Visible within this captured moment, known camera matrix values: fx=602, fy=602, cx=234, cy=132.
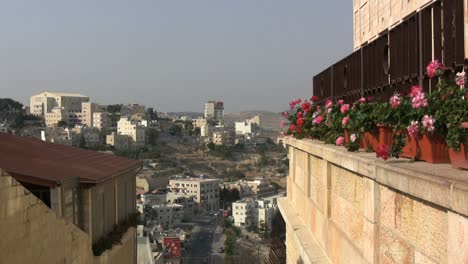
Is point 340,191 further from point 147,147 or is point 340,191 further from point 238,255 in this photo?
point 147,147

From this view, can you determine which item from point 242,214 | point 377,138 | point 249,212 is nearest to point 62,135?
point 242,214

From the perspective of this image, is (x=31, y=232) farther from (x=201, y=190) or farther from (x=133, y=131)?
(x=133, y=131)

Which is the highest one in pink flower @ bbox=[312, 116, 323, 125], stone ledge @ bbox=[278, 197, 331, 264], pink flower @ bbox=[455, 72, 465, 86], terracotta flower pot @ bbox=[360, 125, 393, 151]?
pink flower @ bbox=[455, 72, 465, 86]

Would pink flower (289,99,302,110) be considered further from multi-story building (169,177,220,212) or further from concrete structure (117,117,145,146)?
concrete structure (117,117,145,146)

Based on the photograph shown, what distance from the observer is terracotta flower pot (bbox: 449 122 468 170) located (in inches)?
137

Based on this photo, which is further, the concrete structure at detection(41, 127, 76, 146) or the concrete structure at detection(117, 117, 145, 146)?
the concrete structure at detection(117, 117, 145, 146)

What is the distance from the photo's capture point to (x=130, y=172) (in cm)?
1512

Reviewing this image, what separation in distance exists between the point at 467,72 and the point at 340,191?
6.98ft

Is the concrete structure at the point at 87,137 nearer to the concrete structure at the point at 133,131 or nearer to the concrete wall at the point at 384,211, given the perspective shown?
the concrete structure at the point at 133,131

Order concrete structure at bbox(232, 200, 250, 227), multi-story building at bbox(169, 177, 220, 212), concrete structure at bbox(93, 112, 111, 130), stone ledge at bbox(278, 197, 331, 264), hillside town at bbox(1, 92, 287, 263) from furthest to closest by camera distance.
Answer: concrete structure at bbox(93, 112, 111, 130) → multi-story building at bbox(169, 177, 220, 212) → concrete structure at bbox(232, 200, 250, 227) → hillside town at bbox(1, 92, 287, 263) → stone ledge at bbox(278, 197, 331, 264)

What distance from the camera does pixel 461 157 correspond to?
354 cm

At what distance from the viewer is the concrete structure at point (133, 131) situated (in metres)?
156

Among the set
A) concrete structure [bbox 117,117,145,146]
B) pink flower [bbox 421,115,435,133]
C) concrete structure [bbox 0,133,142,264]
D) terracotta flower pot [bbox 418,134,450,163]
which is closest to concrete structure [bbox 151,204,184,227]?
concrete structure [bbox 117,117,145,146]

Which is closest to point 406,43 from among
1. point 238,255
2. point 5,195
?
point 5,195
